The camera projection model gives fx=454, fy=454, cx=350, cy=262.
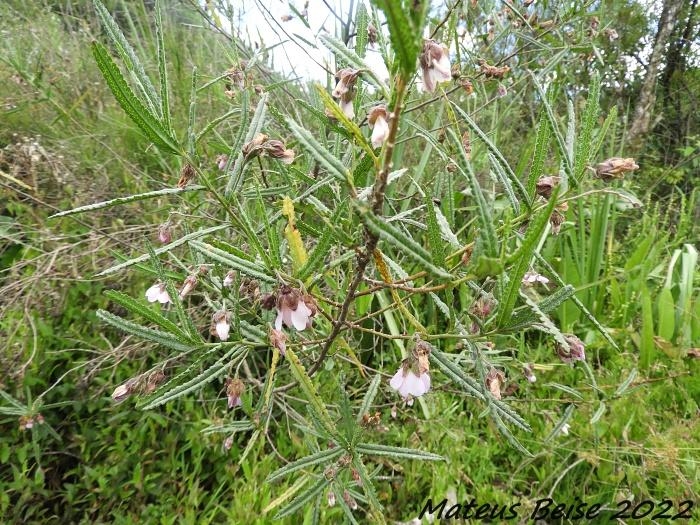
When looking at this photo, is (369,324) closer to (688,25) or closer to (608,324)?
(608,324)

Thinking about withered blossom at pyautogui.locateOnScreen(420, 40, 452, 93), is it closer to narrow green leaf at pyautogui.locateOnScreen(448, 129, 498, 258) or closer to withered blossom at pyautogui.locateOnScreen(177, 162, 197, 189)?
narrow green leaf at pyautogui.locateOnScreen(448, 129, 498, 258)

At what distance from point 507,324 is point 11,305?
1389mm

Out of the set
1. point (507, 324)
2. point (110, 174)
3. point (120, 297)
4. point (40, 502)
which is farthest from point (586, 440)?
point (110, 174)

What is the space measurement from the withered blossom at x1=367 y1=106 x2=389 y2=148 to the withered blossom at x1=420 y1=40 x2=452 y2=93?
62mm

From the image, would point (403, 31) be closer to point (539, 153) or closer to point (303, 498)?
point (539, 153)

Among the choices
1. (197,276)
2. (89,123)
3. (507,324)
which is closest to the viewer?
(507,324)

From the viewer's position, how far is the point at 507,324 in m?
0.58

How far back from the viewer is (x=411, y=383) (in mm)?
599

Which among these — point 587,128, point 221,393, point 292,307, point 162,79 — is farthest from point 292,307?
point 221,393

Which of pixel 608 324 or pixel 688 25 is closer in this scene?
pixel 608 324

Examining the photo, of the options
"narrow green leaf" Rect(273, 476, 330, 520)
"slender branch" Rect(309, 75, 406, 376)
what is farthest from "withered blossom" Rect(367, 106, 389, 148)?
"narrow green leaf" Rect(273, 476, 330, 520)

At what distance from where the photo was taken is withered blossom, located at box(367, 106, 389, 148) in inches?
19.7

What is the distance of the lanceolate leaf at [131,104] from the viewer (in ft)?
1.47

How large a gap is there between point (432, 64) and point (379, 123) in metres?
0.10
